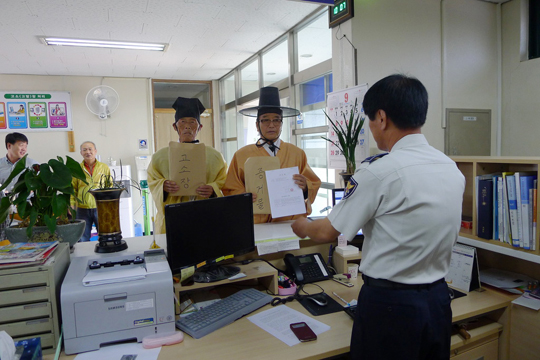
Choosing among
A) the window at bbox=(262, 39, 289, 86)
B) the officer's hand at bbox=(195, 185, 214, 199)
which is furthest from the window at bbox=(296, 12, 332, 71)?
the officer's hand at bbox=(195, 185, 214, 199)

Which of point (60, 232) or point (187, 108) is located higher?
point (187, 108)

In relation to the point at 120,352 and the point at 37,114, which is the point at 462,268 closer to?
the point at 120,352

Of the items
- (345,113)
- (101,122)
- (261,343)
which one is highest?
(101,122)

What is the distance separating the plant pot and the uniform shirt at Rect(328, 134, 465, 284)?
3.81 ft

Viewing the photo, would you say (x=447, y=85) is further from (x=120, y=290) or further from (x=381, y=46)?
(x=120, y=290)

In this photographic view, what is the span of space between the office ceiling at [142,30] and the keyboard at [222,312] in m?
2.60

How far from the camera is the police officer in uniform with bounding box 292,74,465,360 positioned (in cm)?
110

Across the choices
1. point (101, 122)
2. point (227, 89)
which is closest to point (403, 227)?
point (227, 89)

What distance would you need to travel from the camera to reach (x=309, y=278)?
Result: 1.82m

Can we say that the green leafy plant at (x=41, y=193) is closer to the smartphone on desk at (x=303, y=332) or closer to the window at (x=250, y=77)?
the smartphone on desk at (x=303, y=332)

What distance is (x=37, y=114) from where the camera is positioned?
581 cm

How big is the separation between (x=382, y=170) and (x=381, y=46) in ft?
6.88

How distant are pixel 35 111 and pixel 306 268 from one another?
19.0 feet

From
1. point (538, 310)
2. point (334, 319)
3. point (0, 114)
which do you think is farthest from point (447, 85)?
point (0, 114)
